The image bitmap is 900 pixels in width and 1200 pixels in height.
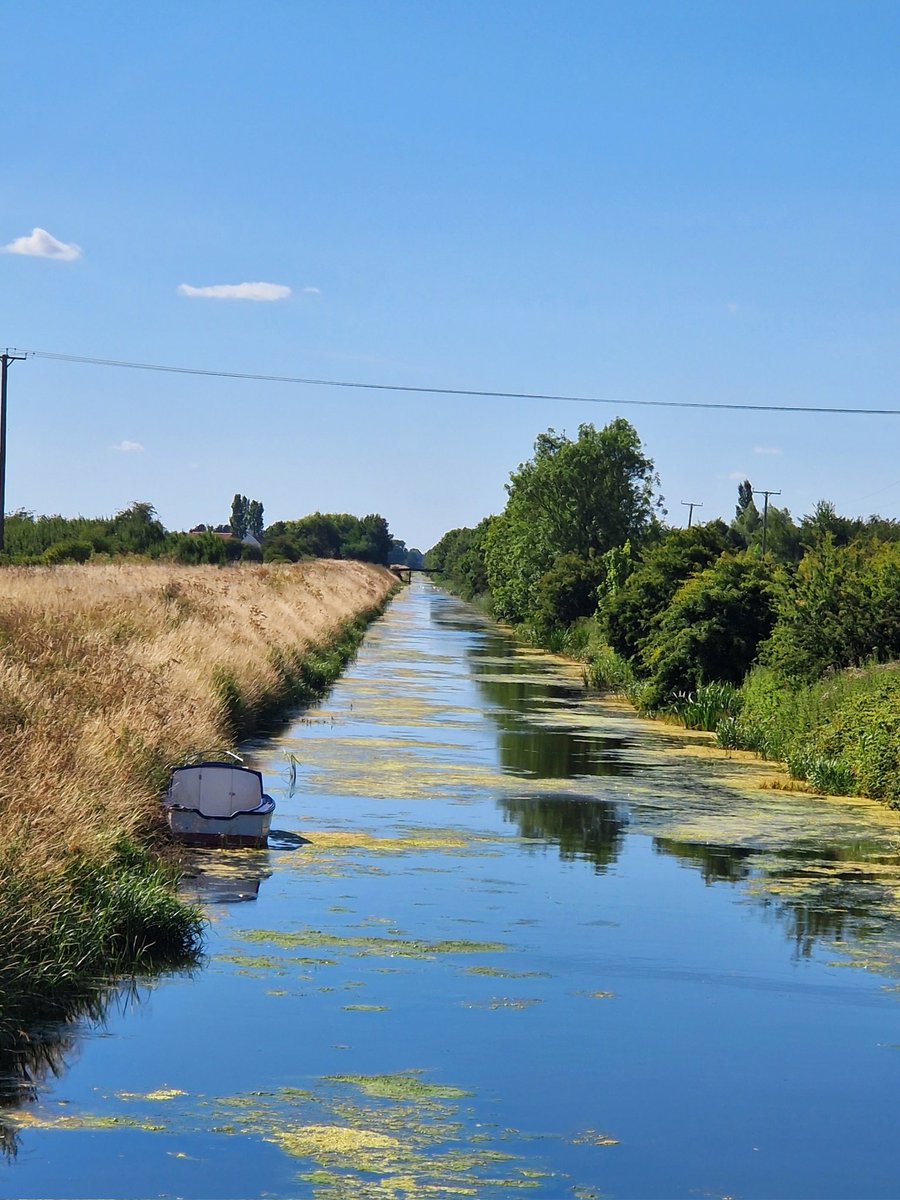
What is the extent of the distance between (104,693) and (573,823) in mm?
5868

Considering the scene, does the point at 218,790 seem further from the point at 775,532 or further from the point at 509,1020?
the point at 775,532

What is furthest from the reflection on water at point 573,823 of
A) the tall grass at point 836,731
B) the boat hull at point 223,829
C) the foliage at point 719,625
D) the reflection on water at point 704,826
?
the foliage at point 719,625

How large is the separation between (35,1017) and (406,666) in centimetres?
3742

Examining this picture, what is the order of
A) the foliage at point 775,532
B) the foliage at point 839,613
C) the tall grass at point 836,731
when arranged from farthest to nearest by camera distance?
1. the foliage at point 775,532
2. the foliage at point 839,613
3. the tall grass at point 836,731

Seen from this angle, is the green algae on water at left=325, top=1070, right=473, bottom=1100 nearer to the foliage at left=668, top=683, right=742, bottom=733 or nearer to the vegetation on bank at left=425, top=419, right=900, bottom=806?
the vegetation on bank at left=425, top=419, right=900, bottom=806

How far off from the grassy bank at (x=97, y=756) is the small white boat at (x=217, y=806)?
1.01ft

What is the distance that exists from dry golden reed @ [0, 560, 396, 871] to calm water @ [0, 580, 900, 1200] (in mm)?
1330

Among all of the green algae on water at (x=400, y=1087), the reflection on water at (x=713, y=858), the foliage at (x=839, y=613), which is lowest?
the green algae on water at (x=400, y=1087)

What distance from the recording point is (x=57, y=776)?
12.5 metres

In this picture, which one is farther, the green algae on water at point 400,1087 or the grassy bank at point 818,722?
the grassy bank at point 818,722

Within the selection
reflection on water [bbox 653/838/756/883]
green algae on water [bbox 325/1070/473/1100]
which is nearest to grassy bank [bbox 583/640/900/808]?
reflection on water [bbox 653/838/756/883]

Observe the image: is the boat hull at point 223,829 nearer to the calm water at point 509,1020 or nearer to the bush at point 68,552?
the calm water at point 509,1020

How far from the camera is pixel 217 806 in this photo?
55.2 ft

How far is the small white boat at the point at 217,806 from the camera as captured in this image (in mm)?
16297
